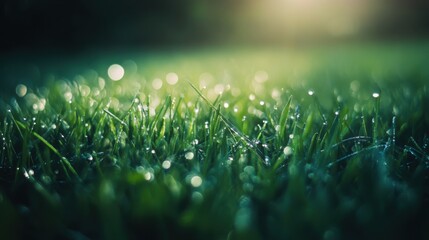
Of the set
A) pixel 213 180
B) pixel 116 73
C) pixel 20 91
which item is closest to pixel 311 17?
pixel 116 73

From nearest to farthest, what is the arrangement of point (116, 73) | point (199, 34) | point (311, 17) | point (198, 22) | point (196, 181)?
point (196, 181), point (116, 73), point (198, 22), point (199, 34), point (311, 17)

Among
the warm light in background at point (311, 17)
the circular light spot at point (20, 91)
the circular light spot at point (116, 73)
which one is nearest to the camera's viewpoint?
the circular light spot at point (20, 91)

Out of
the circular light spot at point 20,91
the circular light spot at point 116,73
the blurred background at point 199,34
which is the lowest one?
the circular light spot at point 20,91

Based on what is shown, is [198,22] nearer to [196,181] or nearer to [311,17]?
[311,17]

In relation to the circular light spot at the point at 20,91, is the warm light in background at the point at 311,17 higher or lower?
higher

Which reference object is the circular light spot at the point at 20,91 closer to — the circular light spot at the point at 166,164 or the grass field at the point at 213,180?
the grass field at the point at 213,180

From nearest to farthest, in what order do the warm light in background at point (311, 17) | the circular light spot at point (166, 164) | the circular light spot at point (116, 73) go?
the circular light spot at point (166, 164), the circular light spot at point (116, 73), the warm light in background at point (311, 17)

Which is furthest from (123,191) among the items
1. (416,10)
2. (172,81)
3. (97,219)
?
(416,10)

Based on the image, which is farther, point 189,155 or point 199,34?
point 199,34

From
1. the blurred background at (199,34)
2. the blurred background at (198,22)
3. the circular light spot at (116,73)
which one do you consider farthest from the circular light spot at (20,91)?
the blurred background at (198,22)
